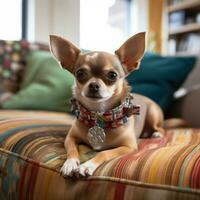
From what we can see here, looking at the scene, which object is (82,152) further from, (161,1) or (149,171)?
(161,1)

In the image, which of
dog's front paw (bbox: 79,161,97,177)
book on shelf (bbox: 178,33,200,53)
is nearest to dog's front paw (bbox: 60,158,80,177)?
dog's front paw (bbox: 79,161,97,177)

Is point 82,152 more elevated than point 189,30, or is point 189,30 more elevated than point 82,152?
point 189,30

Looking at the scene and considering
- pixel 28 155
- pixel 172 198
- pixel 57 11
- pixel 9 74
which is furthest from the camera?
pixel 57 11

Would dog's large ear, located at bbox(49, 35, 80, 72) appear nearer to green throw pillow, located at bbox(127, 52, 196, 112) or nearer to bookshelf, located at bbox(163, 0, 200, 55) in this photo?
green throw pillow, located at bbox(127, 52, 196, 112)

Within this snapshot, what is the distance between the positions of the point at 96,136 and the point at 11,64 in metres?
0.98

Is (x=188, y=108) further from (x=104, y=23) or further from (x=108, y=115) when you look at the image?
(x=104, y=23)

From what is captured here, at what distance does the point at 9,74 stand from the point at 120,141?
3.19 ft

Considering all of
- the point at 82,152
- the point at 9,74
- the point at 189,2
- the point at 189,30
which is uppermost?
the point at 189,2

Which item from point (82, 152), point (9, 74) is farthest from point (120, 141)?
point (9, 74)

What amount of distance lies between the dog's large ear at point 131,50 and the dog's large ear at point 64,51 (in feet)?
0.40

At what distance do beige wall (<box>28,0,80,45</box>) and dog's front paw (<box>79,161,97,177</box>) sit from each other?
1709 millimetres

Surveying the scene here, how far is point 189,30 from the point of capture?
3.09 m

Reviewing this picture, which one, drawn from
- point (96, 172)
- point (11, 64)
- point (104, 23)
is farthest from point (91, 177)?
point (104, 23)

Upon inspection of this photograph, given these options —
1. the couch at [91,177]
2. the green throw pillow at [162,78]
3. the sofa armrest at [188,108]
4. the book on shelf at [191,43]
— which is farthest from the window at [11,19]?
the book on shelf at [191,43]
